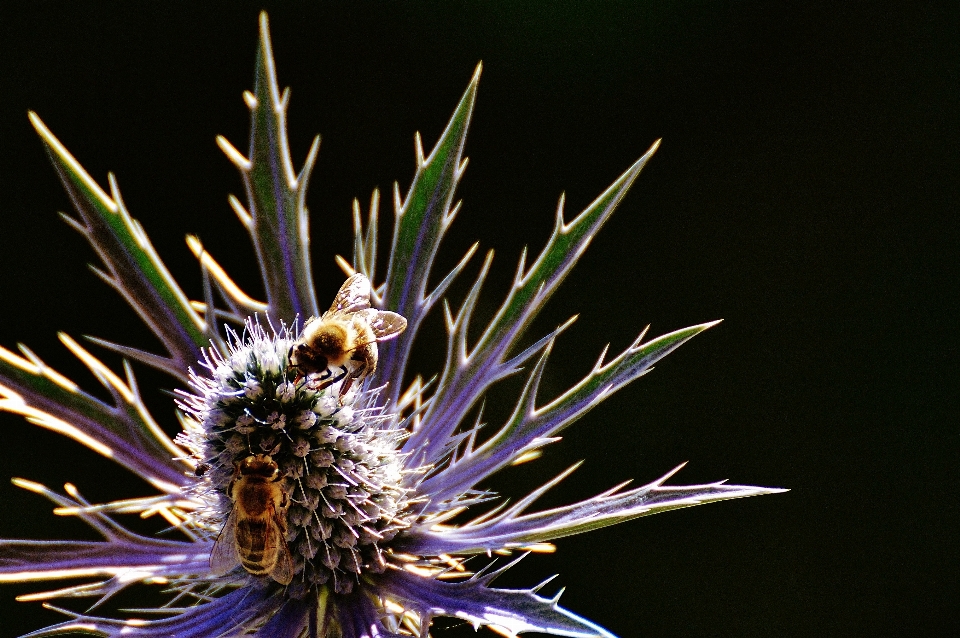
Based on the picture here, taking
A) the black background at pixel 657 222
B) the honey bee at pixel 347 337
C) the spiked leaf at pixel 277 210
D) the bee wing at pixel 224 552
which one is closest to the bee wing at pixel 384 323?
the honey bee at pixel 347 337

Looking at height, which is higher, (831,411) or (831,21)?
(831,21)

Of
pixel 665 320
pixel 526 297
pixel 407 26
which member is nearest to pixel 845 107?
pixel 665 320

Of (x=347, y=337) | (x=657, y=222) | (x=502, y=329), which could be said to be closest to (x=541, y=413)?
(x=502, y=329)

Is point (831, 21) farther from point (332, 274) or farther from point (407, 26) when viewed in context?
point (332, 274)

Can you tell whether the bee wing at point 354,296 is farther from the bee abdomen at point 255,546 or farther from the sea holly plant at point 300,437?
the bee abdomen at point 255,546

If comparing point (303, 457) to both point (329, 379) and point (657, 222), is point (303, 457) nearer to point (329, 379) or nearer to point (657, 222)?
point (329, 379)
